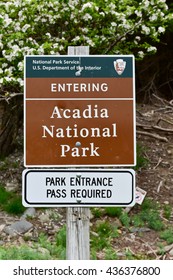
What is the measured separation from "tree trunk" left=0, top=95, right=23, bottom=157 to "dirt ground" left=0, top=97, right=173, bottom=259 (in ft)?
0.52

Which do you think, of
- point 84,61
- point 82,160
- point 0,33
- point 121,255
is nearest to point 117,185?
point 82,160

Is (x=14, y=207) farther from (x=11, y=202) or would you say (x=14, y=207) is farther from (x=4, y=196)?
(x=4, y=196)

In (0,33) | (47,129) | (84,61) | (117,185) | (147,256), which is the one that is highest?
(0,33)

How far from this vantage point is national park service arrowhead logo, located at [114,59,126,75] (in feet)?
12.6

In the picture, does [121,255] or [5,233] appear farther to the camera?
[5,233]

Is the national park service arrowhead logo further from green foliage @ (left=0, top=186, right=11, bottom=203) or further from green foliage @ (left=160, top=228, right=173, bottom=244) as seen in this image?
green foliage @ (left=0, top=186, right=11, bottom=203)

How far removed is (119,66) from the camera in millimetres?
3842

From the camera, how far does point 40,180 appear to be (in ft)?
12.4

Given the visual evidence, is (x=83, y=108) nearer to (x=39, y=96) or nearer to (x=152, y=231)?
(x=39, y=96)

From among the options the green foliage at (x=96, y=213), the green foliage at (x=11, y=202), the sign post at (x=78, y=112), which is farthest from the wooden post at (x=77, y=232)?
the green foliage at (x=11, y=202)

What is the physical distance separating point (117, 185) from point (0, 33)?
4.64m

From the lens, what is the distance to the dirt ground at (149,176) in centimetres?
750

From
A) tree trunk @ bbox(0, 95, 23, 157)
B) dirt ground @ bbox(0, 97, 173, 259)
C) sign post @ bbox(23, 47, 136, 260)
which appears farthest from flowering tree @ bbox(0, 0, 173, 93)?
sign post @ bbox(23, 47, 136, 260)

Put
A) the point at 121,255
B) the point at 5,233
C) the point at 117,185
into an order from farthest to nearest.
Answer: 1. the point at 5,233
2. the point at 121,255
3. the point at 117,185
